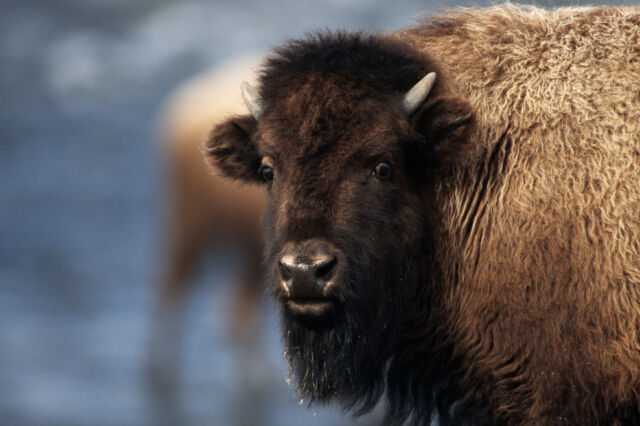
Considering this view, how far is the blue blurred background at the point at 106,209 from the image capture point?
10.5 metres

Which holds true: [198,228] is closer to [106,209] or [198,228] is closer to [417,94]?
[417,94]

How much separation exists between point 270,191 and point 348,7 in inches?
659

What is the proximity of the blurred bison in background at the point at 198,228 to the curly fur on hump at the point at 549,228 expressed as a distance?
641cm


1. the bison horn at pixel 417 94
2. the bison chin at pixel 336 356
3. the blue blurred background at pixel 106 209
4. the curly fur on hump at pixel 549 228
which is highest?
the bison horn at pixel 417 94

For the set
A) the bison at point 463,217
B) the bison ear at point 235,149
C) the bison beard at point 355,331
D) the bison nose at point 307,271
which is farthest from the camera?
the bison ear at point 235,149

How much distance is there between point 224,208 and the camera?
10953 mm

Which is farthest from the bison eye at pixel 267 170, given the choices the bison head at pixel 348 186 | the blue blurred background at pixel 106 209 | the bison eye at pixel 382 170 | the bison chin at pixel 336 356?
→ the blue blurred background at pixel 106 209

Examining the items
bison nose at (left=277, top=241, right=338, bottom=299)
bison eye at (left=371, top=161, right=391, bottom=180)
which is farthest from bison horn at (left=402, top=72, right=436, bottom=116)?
bison nose at (left=277, top=241, right=338, bottom=299)

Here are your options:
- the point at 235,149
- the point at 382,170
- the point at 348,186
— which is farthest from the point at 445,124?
the point at 235,149

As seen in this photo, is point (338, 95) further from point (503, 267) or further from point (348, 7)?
point (348, 7)

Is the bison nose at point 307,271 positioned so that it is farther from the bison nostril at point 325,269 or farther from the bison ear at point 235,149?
the bison ear at point 235,149

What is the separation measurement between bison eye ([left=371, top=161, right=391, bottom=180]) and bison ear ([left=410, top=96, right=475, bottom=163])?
233 millimetres

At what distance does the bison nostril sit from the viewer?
4.04 metres

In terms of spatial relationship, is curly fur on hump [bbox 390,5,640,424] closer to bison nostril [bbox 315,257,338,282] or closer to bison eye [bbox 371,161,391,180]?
bison eye [bbox 371,161,391,180]
